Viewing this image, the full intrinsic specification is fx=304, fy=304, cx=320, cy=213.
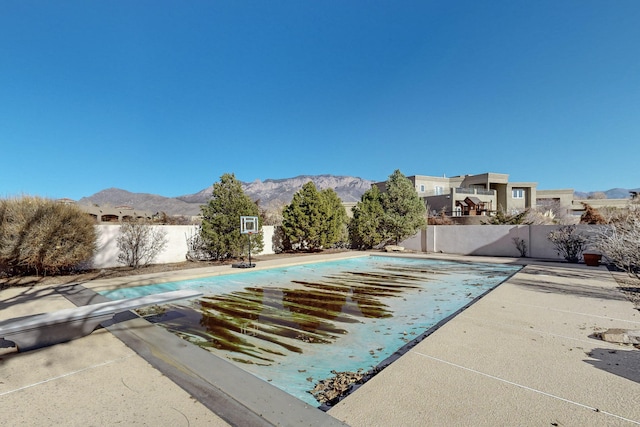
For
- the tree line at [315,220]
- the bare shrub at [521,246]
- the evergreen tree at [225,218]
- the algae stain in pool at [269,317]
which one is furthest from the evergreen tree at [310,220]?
the bare shrub at [521,246]

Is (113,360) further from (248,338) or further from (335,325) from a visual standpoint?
(335,325)

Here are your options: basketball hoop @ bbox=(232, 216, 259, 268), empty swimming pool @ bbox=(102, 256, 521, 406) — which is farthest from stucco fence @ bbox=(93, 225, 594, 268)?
empty swimming pool @ bbox=(102, 256, 521, 406)

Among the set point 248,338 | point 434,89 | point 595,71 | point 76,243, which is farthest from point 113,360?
point 434,89

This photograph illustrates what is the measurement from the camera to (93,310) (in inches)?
146

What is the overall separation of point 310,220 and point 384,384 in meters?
12.7

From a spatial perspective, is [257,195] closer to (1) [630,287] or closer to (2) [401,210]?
(2) [401,210]

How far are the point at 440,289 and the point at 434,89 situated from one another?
56.3 ft

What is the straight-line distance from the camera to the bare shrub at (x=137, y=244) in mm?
10078

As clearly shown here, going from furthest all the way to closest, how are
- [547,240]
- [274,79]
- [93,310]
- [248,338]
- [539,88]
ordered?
[274,79]
[539,88]
[547,240]
[248,338]
[93,310]

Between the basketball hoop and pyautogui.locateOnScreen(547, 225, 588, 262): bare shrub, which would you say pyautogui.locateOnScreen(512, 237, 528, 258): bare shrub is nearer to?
pyautogui.locateOnScreen(547, 225, 588, 262): bare shrub

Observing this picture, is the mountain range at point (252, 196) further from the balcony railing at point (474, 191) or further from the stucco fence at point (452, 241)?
the balcony railing at point (474, 191)

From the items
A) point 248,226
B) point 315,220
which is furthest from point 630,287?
point 315,220

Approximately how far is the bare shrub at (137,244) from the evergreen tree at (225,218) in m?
1.80

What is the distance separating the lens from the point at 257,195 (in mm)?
86938
